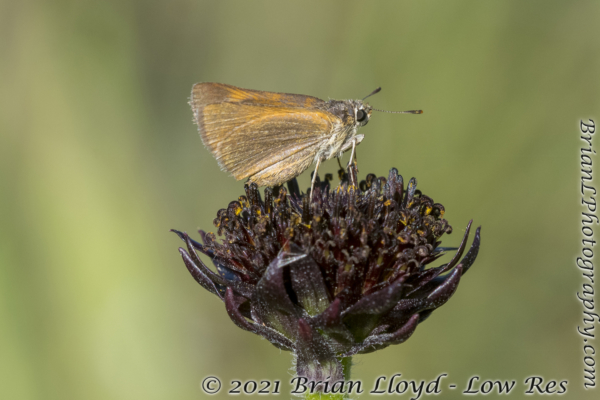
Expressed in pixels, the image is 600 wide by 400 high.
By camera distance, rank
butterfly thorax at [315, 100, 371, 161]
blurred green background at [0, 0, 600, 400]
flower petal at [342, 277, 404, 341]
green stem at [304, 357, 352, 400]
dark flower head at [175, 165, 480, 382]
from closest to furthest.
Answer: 1. flower petal at [342, 277, 404, 341]
2. dark flower head at [175, 165, 480, 382]
3. green stem at [304, 357, 352, 400]
4. butterfly thorax at [315, 100, 371, 161]
5. blurred green background at [0, 0, 600, 400]

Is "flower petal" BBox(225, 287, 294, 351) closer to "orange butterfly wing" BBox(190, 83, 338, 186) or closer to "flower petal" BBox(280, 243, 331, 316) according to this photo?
"flower petal" BBox(280, 243, 331, 316)

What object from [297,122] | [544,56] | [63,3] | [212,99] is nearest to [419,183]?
[544,56]

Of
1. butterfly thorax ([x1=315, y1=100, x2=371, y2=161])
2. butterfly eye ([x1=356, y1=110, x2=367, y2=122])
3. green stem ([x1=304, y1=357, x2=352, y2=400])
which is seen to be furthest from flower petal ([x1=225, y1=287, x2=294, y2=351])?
butterfly eye ([x1=356, y1=110, x2=367, y2=122])

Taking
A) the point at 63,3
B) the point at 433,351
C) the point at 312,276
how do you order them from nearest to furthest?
1. the point at 312,276
2. the point at 433,351
3. the point at 63,3

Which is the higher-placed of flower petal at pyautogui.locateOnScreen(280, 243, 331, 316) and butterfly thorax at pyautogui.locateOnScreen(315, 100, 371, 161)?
butterfly thorax at pyautogui.locateOnScreen(315, 100, 371, 161)

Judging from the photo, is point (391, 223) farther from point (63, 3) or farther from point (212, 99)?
point (63, 3)

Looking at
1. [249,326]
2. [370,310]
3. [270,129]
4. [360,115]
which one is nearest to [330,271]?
[370,310]

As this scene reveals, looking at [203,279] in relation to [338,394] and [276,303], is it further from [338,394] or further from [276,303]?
[338,394]
